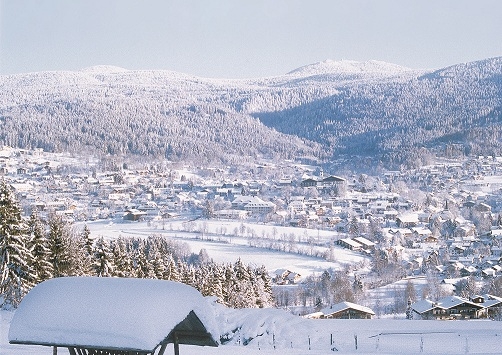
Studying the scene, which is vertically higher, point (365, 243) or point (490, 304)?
point (490, 304)

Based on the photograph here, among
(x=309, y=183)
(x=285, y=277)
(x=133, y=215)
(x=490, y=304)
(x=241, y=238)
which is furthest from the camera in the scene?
(x=309, y=183)

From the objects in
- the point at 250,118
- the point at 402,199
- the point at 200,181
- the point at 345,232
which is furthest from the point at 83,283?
the point at 250,118

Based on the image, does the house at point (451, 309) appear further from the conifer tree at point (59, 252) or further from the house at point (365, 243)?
the house at point (365, 243)

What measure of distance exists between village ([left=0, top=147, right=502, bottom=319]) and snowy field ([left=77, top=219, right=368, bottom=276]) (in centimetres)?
100

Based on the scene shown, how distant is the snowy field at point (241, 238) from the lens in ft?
139

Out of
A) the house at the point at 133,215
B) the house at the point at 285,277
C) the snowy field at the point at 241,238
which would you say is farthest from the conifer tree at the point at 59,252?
the house at the point at 133,215

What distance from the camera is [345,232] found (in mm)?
60438

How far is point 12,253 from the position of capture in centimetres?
1609

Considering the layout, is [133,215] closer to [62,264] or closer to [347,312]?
[347,312]

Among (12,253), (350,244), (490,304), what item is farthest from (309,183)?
(12,253)

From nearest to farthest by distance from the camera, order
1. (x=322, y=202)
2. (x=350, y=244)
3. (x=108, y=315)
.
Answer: (x=108, y=315), (x=350, y=244), (x=322, y=202)

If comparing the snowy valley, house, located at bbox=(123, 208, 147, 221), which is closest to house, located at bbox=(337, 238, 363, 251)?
the snowy valley

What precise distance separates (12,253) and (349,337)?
31.6 ft

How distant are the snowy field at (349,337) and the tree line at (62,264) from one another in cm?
221
